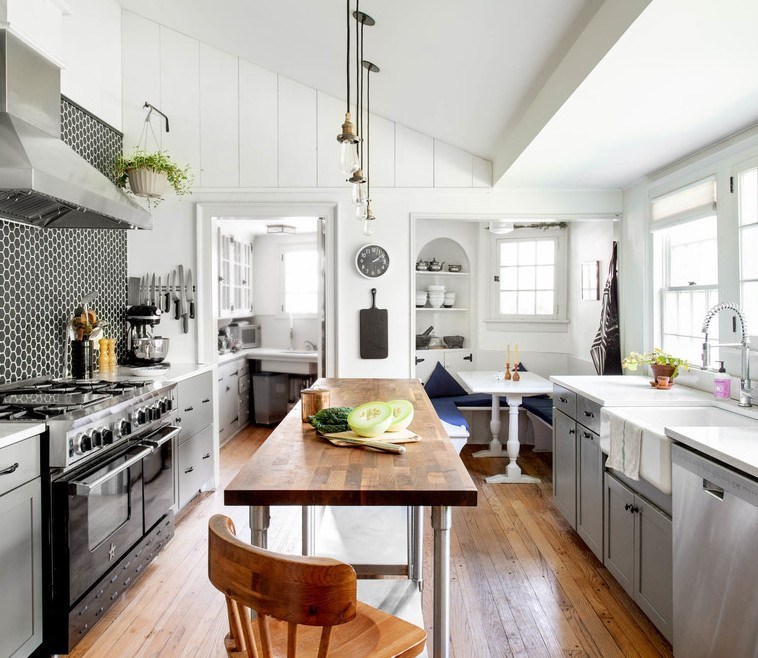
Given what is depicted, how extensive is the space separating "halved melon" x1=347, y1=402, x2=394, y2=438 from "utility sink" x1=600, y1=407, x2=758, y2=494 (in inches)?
41.1

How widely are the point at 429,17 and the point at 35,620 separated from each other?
121 inches

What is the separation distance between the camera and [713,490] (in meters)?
1.72

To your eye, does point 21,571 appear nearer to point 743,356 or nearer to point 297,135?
point 743,356

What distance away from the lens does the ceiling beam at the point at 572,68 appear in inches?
72.4

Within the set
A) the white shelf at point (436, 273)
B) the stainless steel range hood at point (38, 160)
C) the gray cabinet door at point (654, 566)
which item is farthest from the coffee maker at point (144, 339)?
the gray cabinet door at point (654, 566)

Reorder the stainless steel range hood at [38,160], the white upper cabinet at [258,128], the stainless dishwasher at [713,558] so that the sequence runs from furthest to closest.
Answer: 1. the white upper cabinet at [258,128]
2. the stainless steel range hood at [38,160]
3. the stainless dishwasher at [713,558]

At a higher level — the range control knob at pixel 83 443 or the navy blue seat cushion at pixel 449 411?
the range control knob at pixel 83 443

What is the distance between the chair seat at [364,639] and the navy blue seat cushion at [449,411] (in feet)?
9.18

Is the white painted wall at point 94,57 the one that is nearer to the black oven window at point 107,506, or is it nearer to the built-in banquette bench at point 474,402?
the black oven window at point 107,506

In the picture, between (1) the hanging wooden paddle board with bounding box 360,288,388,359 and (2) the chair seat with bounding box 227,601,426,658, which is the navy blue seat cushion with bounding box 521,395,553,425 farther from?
(2) the chair seat with bounding box 227,601,426,658

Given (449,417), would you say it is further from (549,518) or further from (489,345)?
(489,345)

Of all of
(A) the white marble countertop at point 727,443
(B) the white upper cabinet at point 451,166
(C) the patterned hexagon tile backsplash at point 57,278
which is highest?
(B) the white upper cabinet at point 451,166

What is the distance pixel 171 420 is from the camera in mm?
3209

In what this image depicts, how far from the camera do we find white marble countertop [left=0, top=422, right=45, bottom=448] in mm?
1814
